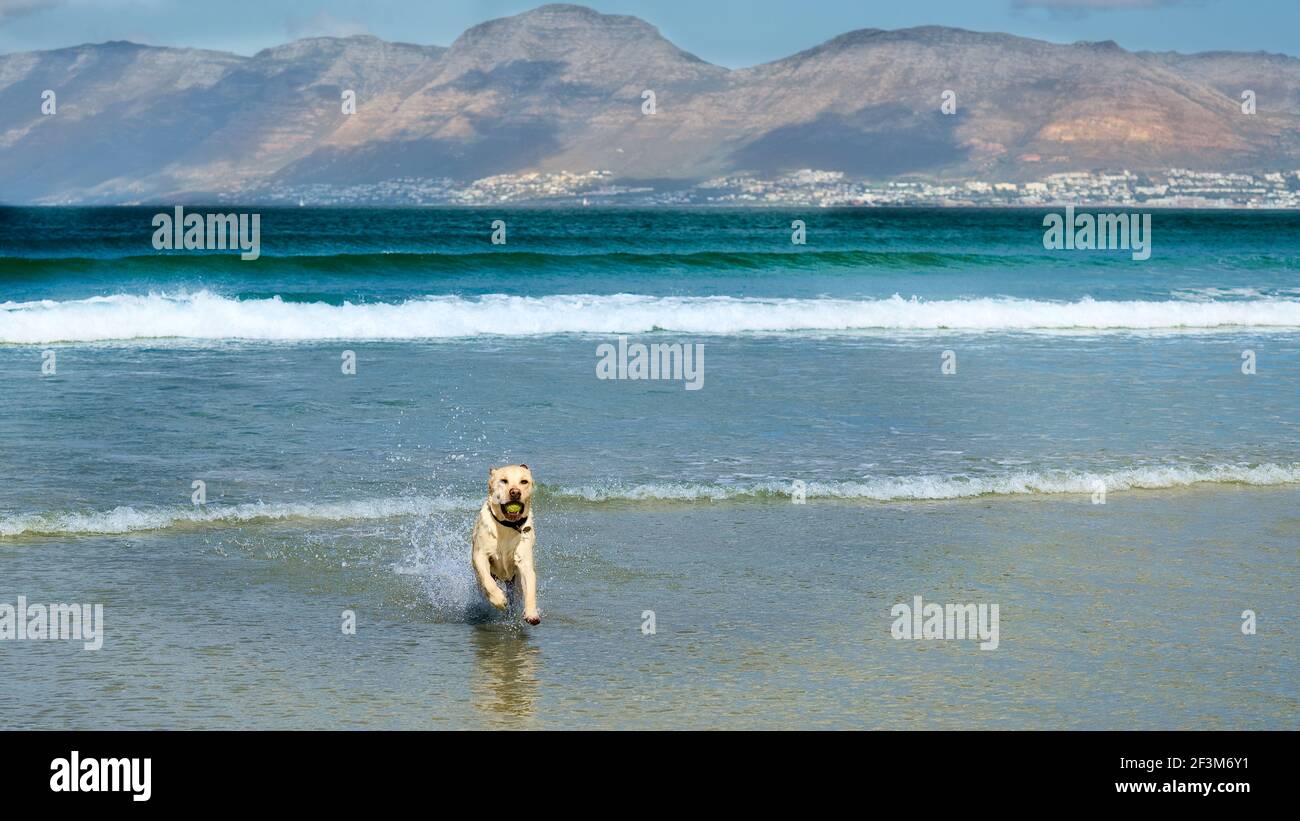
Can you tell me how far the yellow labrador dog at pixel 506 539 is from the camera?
699 centimetres

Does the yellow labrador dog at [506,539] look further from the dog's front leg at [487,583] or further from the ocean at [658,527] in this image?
the ocean at [658,527]

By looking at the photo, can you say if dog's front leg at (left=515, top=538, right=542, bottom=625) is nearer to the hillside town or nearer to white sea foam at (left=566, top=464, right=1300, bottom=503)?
white sea foam at (left=566, top=464, right=1300, bottom=503)

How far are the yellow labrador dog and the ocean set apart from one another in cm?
23

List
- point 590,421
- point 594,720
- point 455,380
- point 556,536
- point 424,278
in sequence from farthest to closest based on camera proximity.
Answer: point 424,278 < point 455,380 < point 590,421 < point 556,536 < point 594,720

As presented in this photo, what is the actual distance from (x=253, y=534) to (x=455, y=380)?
7.61 metres

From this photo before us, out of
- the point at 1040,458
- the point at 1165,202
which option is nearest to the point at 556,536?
the point at 1040,458

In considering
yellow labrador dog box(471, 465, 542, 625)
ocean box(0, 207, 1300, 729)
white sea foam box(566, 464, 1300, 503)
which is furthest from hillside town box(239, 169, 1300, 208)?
yellow labrador dog box(471, 465, 542, 625)

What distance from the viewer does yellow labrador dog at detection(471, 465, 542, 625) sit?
699 centimetres

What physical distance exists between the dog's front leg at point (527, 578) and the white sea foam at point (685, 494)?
271 centimetres

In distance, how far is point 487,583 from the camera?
714cm

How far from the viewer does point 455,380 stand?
16641 millimetres

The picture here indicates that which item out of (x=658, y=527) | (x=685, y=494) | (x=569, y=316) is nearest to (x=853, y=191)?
(x=569, y=316)

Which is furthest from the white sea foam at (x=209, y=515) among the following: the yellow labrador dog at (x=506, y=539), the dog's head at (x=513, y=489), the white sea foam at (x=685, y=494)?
the dog's head at (x=513, y=489)

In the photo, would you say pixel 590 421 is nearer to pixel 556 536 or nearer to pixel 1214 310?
pixel 556 536
